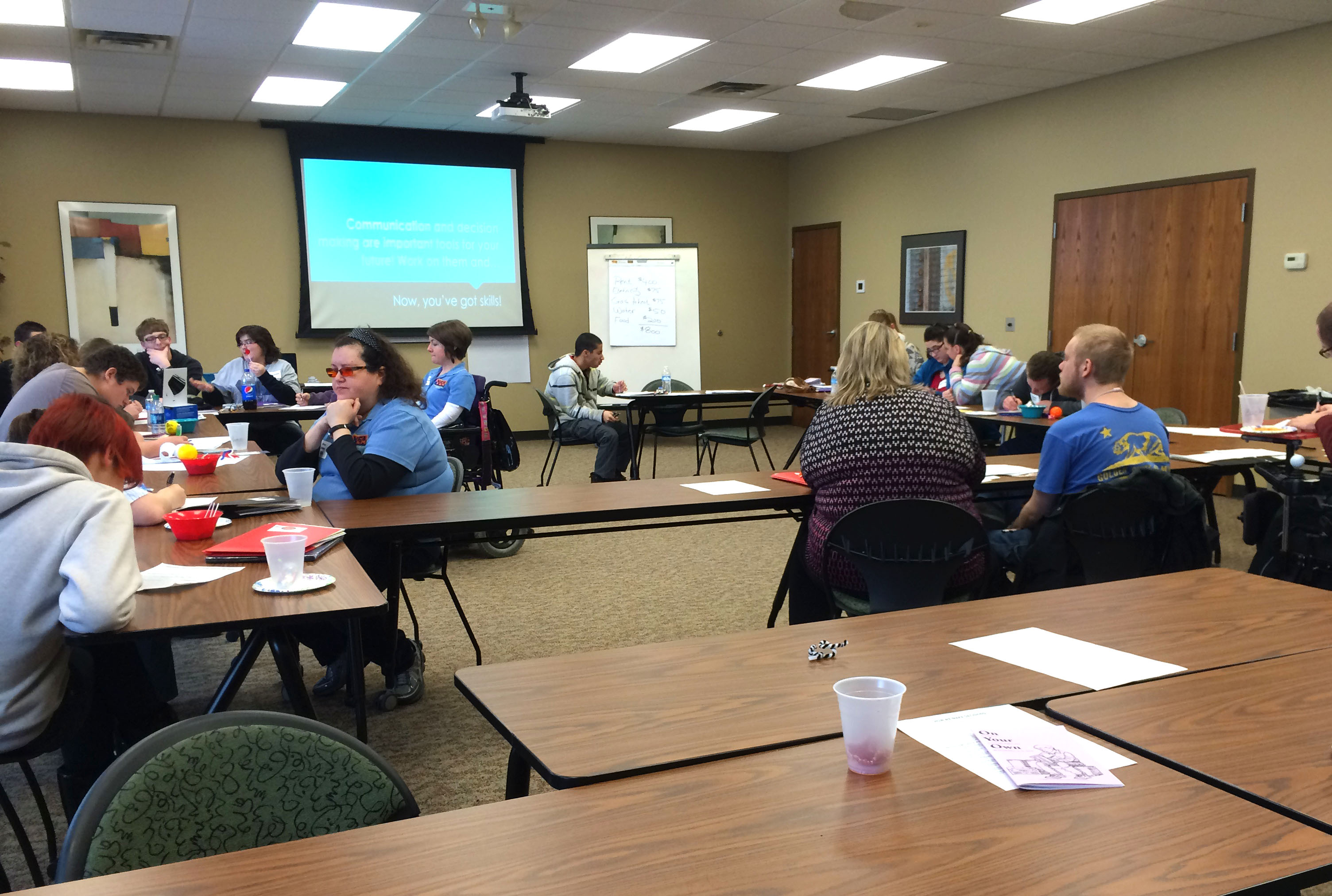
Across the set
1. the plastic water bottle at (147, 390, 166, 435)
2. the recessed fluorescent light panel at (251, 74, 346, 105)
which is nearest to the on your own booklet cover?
the plastic water bottle at (147, 390, 166, 435)

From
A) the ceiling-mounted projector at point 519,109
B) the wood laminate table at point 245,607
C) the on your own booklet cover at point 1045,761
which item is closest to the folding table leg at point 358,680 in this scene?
the wood laminate table at point 245,607

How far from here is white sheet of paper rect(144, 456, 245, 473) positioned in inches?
144

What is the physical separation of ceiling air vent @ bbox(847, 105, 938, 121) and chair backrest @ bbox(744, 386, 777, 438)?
118 inches

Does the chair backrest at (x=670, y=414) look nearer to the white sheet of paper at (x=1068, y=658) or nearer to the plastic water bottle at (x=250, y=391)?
the plastic water bottle at (x=250, y=391)

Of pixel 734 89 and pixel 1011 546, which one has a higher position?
pixel 734 89

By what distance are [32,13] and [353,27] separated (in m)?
1.72

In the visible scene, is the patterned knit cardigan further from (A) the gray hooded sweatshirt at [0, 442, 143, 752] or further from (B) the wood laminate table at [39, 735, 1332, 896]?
(A) the gray hooded sweatshirt at [0, 442, 143, 752]

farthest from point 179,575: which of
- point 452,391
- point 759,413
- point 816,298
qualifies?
point 816,298

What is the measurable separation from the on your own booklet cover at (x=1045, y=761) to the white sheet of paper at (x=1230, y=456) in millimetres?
2863

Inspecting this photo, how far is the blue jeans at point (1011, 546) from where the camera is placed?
3111 millimetres

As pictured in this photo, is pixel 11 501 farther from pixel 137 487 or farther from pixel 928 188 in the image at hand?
pixel 928 188

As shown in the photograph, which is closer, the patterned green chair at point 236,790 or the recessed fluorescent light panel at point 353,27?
the patterned green chair at point 236,790

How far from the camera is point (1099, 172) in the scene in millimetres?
7383

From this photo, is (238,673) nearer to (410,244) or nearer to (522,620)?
(522,620)
